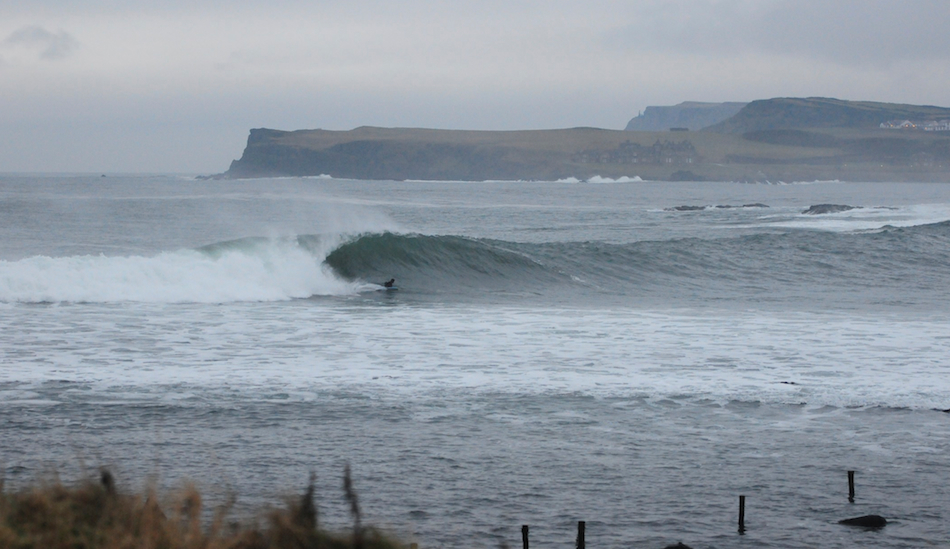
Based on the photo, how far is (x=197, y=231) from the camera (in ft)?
134

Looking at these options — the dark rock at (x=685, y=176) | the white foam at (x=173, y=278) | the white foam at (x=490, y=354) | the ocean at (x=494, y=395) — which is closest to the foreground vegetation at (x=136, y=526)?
the ocean at (x=494, y=395)

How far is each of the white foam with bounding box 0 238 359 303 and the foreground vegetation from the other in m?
14.6

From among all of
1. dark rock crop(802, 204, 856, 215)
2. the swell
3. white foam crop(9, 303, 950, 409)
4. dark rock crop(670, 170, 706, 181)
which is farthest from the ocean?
dark rock crop(670, 170, 706, 181)

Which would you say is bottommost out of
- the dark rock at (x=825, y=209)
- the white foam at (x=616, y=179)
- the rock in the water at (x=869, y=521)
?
the rock in the water at (x=869, y=521)

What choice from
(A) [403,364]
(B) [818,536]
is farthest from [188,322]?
(B) [818,536]

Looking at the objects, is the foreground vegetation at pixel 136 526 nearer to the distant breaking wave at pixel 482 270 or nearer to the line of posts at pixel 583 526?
the line of posts at pixel 583 526

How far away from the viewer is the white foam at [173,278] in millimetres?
18172

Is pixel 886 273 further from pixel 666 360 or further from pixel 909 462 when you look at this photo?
pixel 909 462

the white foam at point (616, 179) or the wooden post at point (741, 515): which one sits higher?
the white foam at point (616, 179)

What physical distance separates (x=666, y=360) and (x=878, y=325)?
531 cm

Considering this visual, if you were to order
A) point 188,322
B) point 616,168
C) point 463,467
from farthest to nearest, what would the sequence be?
1. point 616,168
2. point 188,322
3. point 463,467

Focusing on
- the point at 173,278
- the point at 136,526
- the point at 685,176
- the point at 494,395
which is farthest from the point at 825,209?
the point at 685,176

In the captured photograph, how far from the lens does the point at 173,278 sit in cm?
2002

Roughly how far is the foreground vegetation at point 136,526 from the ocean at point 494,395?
297 mm
